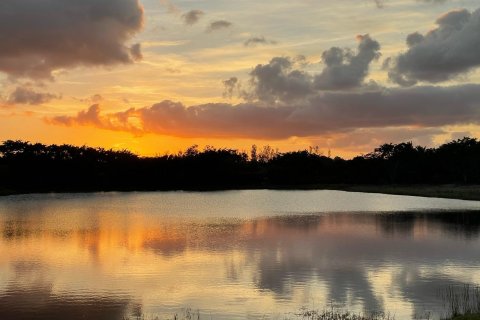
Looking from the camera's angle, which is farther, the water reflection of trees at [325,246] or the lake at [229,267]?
the water reflection of trees at [325,246]

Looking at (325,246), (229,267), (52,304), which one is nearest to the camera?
(52,304)

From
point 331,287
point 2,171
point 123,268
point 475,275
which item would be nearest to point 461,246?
point 475,275

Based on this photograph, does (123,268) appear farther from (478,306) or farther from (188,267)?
(478,306)

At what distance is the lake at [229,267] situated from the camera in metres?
25.0

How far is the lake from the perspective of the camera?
25.0 metres

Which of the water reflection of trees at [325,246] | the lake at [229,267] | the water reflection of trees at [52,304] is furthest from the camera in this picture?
the water reflection of trees at [325,246]

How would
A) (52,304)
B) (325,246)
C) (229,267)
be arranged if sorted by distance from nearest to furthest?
(52,304), (229,267), (325,246)

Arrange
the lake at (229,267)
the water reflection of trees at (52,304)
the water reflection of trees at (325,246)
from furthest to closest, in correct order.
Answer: the water reflection of trees at (325,246)
the lake at (229,267)
the water reflection of trees at (52,304)

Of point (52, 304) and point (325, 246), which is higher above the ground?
point (325, 246)

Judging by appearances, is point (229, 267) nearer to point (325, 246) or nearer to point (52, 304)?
point (52, 304)

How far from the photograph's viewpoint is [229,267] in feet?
115

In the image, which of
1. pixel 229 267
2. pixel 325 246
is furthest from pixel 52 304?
pixel 325 246

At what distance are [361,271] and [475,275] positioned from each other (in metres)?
6.44

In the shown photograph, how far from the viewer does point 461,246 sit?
44.8 m
